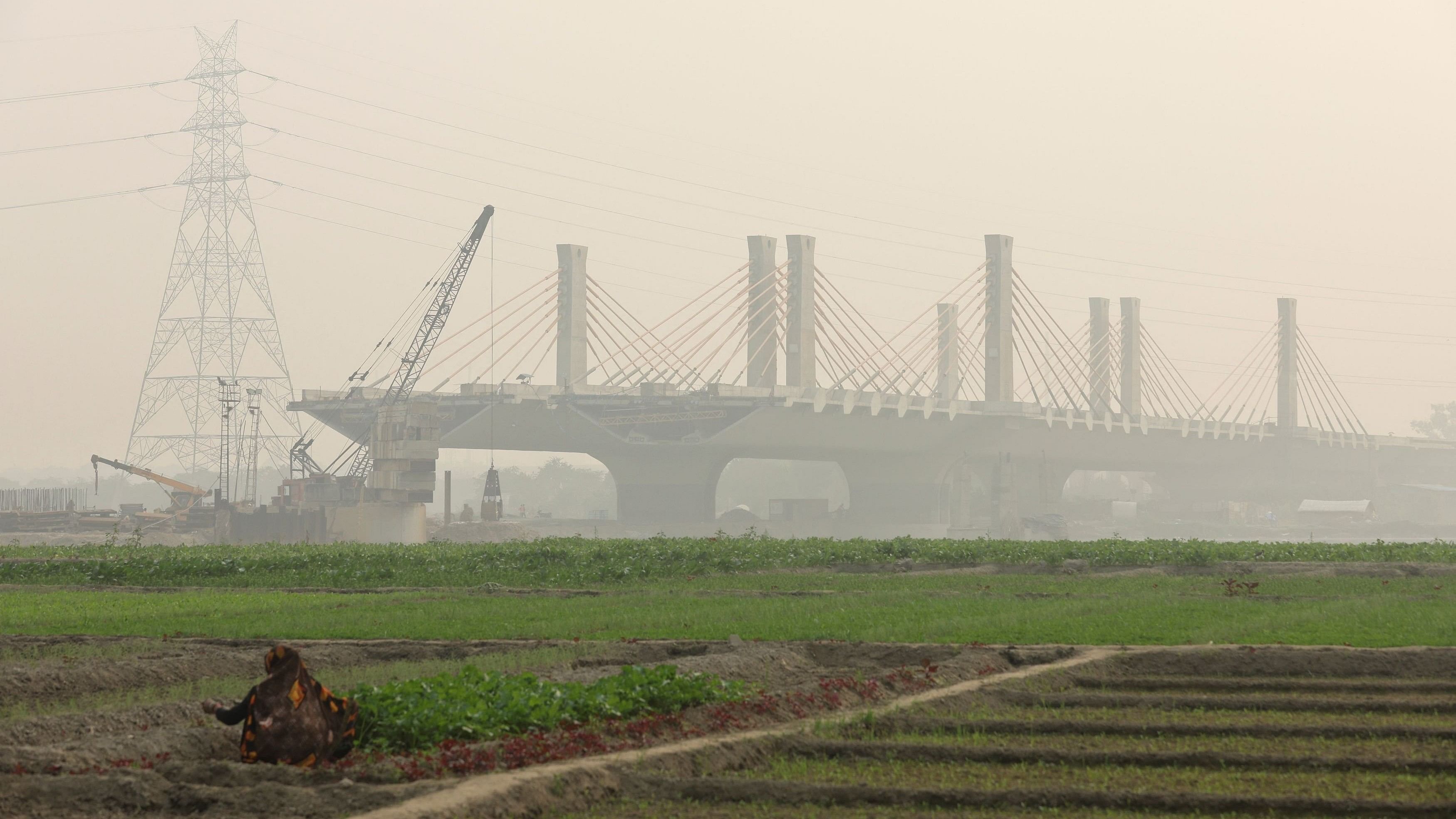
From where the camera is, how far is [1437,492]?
14900 cm

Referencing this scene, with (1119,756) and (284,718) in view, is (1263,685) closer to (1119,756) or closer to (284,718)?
(1119,756)

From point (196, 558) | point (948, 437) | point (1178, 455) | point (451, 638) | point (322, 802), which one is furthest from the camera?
point (1178, 455)

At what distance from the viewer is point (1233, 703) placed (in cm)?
1399

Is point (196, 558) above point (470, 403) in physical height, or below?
below

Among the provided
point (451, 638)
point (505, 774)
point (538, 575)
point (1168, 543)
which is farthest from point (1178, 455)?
Answer: point (505, 774)

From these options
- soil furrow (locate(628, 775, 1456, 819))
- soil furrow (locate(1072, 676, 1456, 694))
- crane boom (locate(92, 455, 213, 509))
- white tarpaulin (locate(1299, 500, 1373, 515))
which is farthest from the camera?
white tarpaulin (locate(1299, 500, 1373, 515))

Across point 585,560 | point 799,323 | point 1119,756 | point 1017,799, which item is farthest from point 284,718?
point 799,323

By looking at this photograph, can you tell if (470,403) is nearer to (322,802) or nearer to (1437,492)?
(322,802)

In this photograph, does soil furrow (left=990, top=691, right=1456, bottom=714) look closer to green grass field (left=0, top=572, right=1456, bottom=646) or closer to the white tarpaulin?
green grass field (left=0, top=572, right=1456, bottom=646)

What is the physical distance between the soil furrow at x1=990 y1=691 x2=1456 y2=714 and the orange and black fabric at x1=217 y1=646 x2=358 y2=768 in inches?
270

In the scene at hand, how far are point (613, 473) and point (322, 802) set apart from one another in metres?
92.0

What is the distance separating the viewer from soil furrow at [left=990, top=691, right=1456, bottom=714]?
1351 centimetres

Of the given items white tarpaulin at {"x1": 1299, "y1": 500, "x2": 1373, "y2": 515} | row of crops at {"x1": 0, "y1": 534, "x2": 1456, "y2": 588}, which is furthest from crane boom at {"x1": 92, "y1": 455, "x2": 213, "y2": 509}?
white tarpaulin at {"x1": 1299, "y1": 500, "x2": 1373, "y2": 515}

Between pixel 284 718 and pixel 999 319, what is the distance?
93.1 m
